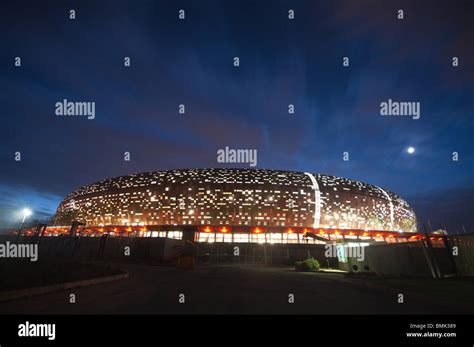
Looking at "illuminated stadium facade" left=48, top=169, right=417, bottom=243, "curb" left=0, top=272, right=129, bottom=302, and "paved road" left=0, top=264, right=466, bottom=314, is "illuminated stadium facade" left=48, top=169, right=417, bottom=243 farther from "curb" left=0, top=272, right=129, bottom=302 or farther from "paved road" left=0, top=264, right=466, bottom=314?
"paved road" left=0, top=264, right=466, bottom=314

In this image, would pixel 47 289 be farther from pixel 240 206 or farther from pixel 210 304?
pixel 240 206

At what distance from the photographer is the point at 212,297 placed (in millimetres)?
9250

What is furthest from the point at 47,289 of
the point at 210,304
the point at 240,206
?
the point at 240,206

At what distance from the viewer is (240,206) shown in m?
74.4

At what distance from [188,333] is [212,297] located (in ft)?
13.5

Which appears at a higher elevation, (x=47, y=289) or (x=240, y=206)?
(x=240, y=206)

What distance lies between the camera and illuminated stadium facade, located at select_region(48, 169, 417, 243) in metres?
73.4

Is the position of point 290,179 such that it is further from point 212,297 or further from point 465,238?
point 212,297

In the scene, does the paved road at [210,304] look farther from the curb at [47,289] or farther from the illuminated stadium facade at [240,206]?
the illuminated stadium facade at [240,206]

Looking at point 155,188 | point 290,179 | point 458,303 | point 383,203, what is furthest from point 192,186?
point 458,303

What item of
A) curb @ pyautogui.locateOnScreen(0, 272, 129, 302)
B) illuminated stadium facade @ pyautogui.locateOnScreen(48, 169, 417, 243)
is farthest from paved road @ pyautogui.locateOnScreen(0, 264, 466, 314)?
illuminated stadium facade @ pyautogui.locateOnScreen(48, 169, 417, 243)

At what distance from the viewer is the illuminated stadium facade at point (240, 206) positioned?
7344 centimetres

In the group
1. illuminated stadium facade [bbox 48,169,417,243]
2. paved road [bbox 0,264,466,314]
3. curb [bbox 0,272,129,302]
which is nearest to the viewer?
paved road [bbox 0,264,466,314]

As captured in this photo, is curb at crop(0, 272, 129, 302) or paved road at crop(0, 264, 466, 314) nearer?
paved road at crop(0, 264, 466, 314)
